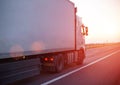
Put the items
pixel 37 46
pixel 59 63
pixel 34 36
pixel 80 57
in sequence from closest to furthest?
pixel 34 36
pixel 37 46
pixel 59 63
pixel 80 57

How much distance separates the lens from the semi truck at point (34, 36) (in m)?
10.7

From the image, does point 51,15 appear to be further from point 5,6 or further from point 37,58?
point 5,6

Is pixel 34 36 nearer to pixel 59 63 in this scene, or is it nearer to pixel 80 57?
pixel 59 63

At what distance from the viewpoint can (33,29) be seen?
1271 cm

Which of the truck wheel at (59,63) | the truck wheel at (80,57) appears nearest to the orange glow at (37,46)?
the truck wheel at (59,63)

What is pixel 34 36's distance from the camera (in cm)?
1281

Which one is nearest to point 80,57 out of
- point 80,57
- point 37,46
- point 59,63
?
point 80,57

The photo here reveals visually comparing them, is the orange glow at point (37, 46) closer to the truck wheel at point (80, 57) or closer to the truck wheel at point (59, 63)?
the truck wheel at point (59, 63)

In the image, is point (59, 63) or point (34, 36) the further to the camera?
point (59, 63)

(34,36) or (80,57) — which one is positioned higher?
(34,36)

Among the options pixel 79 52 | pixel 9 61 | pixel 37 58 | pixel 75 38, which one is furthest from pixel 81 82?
pixel 79 52

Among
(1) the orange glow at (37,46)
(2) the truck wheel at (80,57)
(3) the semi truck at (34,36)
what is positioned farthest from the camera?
(2) the truck wheel at (80,57)

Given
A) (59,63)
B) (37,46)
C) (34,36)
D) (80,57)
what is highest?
(34,36)

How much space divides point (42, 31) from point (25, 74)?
7.77ft
